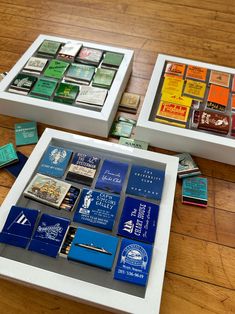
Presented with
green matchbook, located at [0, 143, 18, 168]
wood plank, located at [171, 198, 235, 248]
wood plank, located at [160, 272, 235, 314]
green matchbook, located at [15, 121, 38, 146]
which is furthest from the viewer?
green matchbook, located at [15, 121, 38, 146]

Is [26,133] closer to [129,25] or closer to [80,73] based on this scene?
[80,73]

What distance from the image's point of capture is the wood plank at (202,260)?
1.06 metres

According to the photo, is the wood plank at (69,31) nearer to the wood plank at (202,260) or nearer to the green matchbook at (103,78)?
the green matchbook at (103,78)

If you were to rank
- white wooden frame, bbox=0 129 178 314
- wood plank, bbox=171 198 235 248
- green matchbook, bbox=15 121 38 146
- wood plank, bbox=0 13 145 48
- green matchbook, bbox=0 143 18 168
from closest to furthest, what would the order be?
1. white wooden frame, bbox=0 129 178 314
2. wood plank, bbox=171 198 235 248
3. green matchbook, bbox=0 143 18 168
4. green matchbook, bbox=15 121 38 146
5. wood plank, bbox=0 13 145 48

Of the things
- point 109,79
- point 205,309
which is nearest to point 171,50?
point 109,79

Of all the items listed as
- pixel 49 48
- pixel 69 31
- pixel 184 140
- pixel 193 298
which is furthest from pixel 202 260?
pixel 69 31

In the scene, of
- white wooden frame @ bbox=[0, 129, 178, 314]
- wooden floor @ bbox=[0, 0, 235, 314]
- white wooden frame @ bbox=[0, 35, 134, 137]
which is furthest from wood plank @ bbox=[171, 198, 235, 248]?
white wooden frame @ bbox=[0, 35, 134, 137]

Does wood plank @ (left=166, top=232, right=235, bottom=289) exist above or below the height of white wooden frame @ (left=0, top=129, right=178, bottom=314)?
above

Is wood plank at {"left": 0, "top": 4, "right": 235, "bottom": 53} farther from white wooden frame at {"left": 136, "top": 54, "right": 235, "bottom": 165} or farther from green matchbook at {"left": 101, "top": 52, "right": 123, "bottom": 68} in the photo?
white wooden frame at {"left": 136, "top": 54, "right": 235, "bottom": 165}

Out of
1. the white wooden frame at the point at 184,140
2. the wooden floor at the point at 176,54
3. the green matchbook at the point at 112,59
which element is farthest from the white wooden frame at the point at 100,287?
Result: the green matchbook at the point at 112,59

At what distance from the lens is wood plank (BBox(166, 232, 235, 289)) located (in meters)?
1.06

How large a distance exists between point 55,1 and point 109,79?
118cm

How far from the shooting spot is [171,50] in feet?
6.48

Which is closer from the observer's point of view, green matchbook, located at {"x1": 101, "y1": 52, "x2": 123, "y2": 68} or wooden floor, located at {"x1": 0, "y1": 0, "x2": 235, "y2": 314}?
wooden floor, located at {"x1": 0, "y1": 0, "x2": 235, "y2": 314}
